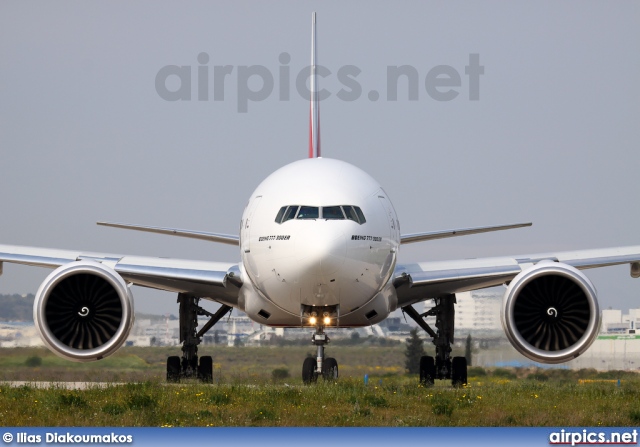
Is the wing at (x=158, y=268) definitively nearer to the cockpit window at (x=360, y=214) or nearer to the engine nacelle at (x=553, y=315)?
the cockpit window at (x=360, y=214)

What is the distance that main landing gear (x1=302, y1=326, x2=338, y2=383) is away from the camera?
63.4 ft

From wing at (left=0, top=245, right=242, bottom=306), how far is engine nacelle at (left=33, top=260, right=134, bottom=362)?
1.19 m

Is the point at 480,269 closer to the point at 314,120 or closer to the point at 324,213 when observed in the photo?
the point at 324,213

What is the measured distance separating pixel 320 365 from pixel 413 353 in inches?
292

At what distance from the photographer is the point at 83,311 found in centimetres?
1911

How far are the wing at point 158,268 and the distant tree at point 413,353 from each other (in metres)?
6.04

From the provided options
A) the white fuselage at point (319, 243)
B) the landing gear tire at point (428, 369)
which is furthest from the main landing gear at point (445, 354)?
the white fuselage at point (319, 243)

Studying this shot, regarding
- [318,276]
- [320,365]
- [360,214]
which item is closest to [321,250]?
[318,276]

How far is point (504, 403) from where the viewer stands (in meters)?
16.1

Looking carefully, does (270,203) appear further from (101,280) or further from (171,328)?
(171,328)

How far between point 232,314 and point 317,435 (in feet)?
47.7

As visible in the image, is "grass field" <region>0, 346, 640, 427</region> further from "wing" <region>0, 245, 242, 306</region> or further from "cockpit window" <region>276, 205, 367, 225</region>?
"wing" <region>0, 245, 242, 306</region>

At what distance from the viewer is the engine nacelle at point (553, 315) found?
1873cm

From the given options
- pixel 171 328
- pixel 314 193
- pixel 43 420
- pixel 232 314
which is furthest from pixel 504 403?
pixel 171 328
